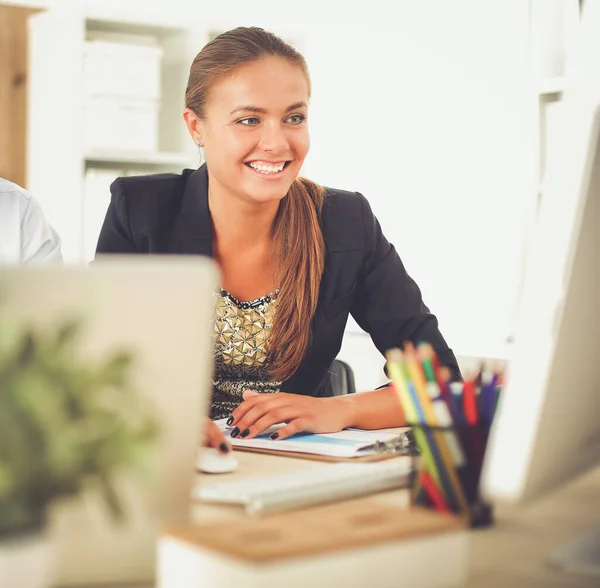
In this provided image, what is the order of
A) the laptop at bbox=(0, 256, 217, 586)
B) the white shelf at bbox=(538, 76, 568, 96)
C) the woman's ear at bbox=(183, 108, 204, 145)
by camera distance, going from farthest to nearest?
the white shelf at bbox=(538, 76, 568, 96)
the woman's ear at bbox=(183, 108, 204, 145)
the laptop at bbox=(0, 256, 217, 586)

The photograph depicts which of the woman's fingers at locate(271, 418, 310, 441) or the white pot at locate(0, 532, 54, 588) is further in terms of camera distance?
the woman's fingers at locate(271, 418, 310, 441)

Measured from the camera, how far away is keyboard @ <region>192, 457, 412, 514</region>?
34.5 inches

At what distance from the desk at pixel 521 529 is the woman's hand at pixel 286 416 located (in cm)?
19

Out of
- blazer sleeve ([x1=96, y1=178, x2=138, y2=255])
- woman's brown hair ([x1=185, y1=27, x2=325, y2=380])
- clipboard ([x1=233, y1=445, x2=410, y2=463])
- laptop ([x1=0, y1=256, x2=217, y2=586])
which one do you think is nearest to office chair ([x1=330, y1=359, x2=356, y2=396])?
woman's brown hair ([x1=185, y1=27, x2=325, y2=380])

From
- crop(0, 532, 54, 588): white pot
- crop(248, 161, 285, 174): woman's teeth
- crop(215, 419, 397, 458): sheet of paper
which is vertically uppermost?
crop(248, 161, 285, 174): woman's teeth

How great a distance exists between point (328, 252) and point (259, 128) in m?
0.30

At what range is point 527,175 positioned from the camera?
2881 millimetres

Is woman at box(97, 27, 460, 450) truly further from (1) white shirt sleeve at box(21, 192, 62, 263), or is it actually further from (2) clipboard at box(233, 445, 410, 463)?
(2) clipboard at box(233, 445, 410, 463)

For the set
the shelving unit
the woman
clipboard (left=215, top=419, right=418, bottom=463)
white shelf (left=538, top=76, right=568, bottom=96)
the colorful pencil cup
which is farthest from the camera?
the shelving unit

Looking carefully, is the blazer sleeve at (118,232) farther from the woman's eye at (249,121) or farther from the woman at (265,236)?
the woman's eye at (249,121)

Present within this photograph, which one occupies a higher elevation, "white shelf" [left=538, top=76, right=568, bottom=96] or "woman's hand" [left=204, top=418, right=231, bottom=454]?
"white shelf" [left=538, top=76, right=568, bottom=96]

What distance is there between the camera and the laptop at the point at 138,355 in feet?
1.87

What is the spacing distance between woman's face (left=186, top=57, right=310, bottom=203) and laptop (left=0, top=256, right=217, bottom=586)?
126cm

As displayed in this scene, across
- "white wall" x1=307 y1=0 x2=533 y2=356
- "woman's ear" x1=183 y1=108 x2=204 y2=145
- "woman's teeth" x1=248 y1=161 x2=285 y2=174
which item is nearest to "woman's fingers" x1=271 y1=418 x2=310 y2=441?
"woman's teeth" x1=248 y1=161 x2=285 y2=174
